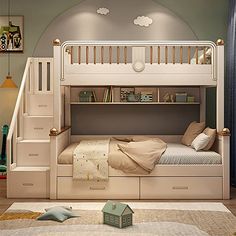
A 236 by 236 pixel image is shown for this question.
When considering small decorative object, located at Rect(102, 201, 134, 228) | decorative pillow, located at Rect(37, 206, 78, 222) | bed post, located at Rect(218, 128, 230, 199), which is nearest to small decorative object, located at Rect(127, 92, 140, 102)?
bed post, located at Rect(218, 128, 230, 199)

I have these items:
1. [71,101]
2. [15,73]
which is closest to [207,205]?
[71,101]

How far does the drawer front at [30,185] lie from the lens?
477 cm

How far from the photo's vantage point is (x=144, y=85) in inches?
195

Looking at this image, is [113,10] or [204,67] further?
[113,10]

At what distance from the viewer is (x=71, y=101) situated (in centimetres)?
595

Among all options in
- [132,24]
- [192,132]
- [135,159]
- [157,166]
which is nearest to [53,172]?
[135,159]

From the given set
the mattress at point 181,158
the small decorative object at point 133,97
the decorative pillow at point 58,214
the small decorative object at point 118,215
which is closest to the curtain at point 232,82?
the mattress at point 181,158

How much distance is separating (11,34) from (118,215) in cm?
352

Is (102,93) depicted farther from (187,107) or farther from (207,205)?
(207,205)

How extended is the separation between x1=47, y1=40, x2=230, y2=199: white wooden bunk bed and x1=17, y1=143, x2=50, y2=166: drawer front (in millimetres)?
276

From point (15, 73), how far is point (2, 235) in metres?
3.20

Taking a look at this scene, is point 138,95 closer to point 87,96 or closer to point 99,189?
point 87,96

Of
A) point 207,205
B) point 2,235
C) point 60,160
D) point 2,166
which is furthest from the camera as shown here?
point 2,166

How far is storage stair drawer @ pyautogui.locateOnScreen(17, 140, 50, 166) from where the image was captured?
5168 mm
